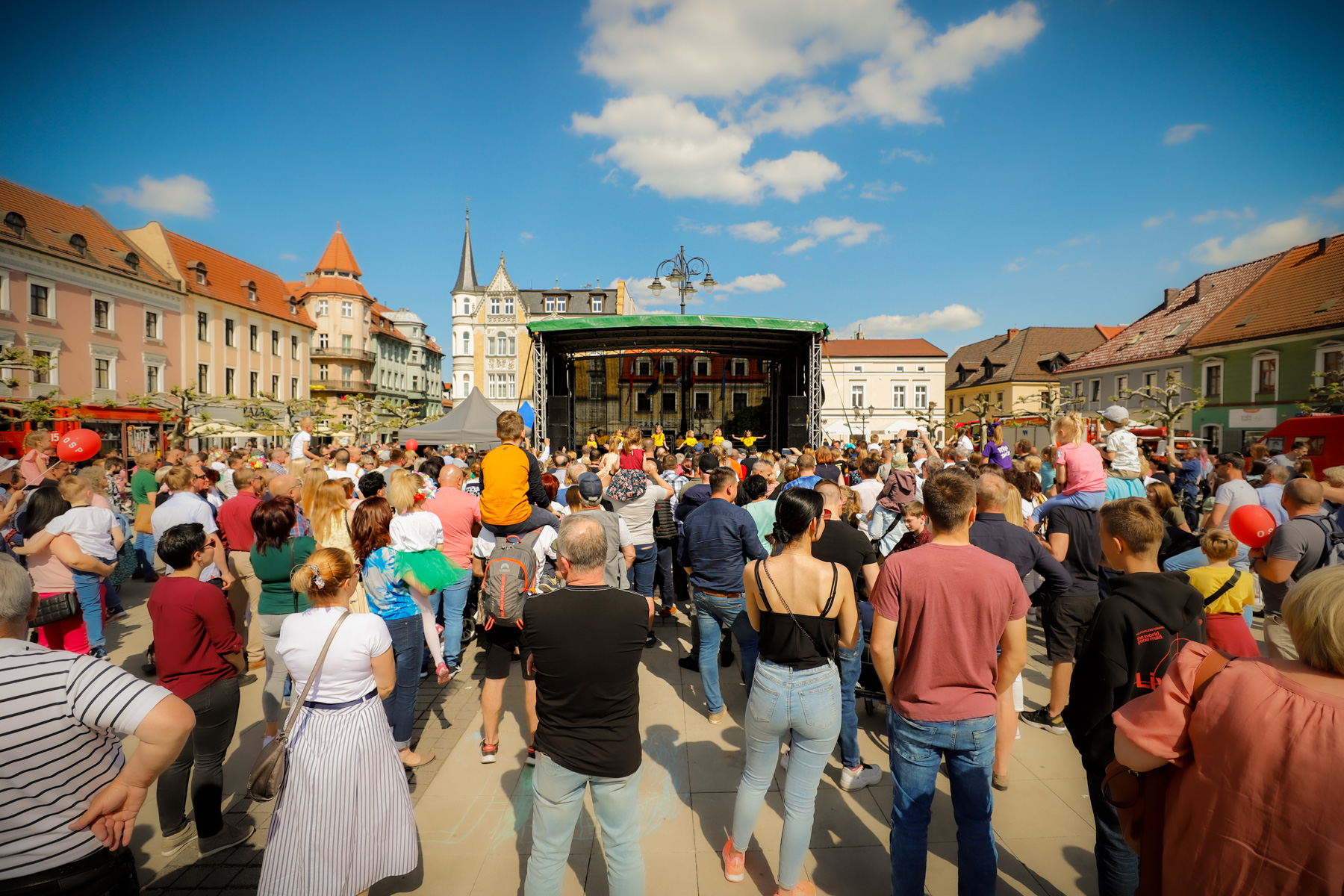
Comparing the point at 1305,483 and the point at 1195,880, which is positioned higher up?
the point at 1305,483

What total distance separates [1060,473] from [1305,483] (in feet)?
4.85

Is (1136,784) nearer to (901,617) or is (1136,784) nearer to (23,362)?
(901,617)

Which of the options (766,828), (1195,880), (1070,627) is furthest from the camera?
(1070,627)

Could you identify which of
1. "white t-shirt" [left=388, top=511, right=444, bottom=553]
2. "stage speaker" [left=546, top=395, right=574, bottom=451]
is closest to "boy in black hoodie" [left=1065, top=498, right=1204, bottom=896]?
"white t-shirt" [left=388, top=511, right=444, bottom=553]

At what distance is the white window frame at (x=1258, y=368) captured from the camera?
76.6ft

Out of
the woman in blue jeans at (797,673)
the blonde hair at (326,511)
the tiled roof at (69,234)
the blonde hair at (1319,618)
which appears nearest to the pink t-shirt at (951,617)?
the woman in blue jeans at (797,673)

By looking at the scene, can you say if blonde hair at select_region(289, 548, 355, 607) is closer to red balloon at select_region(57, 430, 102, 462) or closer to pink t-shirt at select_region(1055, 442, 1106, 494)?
pink t-shirt at select_region(1055, 442, 1106, 494)

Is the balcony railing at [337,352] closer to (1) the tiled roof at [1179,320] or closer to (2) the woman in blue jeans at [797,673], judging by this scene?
(1) the tiled roof at [1179,320]

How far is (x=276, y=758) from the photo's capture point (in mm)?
2258

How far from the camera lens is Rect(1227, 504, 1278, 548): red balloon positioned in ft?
13.0

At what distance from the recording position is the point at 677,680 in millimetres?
5176

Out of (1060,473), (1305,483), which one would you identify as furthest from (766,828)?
(1305,483)

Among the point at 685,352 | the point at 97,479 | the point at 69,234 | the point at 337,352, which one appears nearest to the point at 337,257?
the point at 337,352

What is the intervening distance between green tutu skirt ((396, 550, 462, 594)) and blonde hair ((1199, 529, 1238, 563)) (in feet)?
14.6
